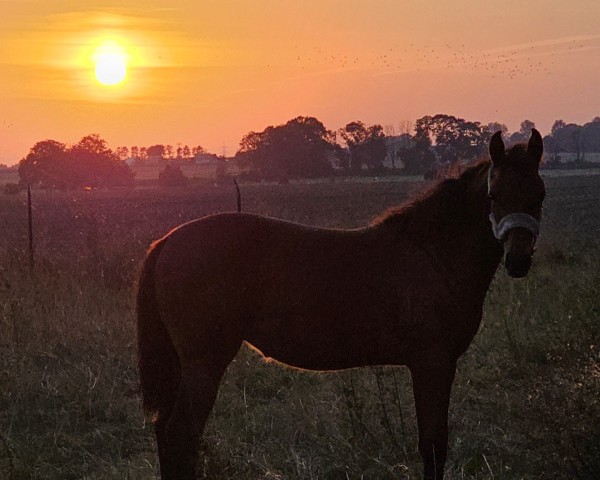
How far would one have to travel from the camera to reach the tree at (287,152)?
57969 millimetres

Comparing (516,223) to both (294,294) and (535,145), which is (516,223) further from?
(294,294)

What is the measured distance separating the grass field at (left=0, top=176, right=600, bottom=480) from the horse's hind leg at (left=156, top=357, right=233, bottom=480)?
44 centimetres

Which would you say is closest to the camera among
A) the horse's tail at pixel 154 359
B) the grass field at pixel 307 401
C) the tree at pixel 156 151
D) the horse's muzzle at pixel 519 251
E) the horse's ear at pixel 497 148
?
the horse's muzzle at pixel 519 251

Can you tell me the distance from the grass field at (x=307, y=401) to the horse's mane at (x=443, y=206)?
0.61 m

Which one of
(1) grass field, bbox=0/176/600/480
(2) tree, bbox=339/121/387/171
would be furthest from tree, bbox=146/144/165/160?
(1) grass field, bbox=0/176/600/480

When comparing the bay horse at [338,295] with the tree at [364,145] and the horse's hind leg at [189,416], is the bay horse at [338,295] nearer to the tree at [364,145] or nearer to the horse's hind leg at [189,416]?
the horse's hind leg at [189,416]

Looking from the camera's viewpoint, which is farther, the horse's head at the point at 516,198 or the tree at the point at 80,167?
the tree at the point at 80,167

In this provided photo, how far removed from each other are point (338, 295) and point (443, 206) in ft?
2.75

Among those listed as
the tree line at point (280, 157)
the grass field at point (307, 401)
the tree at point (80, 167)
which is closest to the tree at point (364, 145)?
the tree line at point (280, 157)

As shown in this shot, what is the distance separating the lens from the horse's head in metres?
3.48

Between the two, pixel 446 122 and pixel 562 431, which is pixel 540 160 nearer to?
pixel 562 431

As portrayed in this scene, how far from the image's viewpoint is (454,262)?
3.89 m

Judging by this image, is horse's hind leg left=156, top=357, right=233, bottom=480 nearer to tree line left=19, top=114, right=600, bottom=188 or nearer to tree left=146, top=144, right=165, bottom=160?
tree line left=19, top=114, right=600, bottom=188

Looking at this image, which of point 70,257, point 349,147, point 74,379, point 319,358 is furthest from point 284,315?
point 349,147
